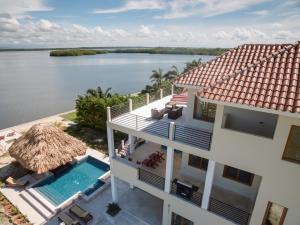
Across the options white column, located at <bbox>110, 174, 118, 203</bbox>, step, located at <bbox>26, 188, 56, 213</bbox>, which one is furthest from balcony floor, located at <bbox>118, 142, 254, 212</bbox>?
step, located at <bbox>26, 188, 56, 213</bbox>

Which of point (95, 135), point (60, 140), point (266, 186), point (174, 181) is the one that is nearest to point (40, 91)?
point (95, 135)

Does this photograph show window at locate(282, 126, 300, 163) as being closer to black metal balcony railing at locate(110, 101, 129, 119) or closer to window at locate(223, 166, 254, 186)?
window at locate(223, 166, 254, 186)

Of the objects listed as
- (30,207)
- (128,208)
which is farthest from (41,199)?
(128,208)

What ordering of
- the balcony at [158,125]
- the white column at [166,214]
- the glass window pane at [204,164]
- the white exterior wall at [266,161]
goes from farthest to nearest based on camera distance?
1. the white column at [166,214]
2. the glass window pane at [204,164]
3. the balcony at [158,125]
4. the white exterior wall at [266,161]

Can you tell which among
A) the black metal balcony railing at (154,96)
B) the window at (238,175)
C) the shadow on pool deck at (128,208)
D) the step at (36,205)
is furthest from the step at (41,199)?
the window at (238,175)

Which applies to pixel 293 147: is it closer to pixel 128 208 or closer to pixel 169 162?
pixel 169 162

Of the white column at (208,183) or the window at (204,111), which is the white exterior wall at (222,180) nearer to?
the white column at (208,183)

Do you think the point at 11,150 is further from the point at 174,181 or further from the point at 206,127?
the point at 206,127
